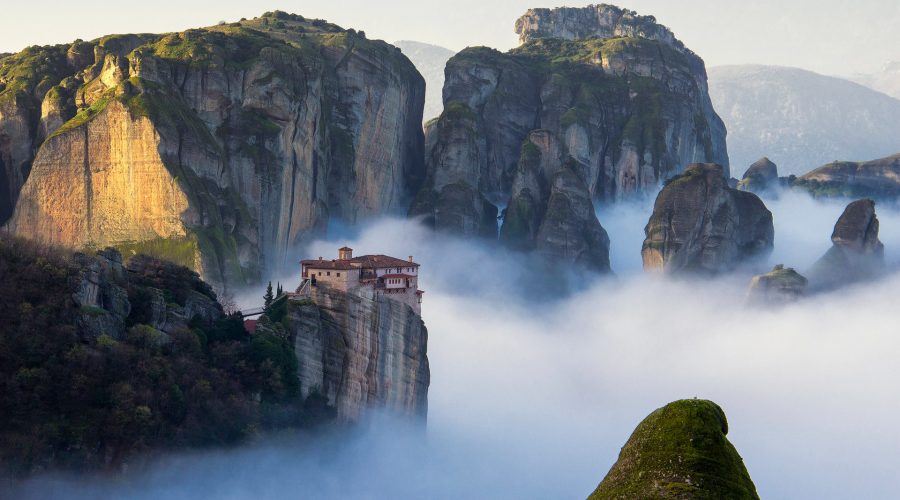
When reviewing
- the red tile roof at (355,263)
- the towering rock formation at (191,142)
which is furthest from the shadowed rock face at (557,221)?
the red tile roof at (355,263)

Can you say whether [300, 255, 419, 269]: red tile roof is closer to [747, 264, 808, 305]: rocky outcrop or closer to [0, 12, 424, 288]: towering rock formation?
[0, 12, 424, 288]: towering rock formation

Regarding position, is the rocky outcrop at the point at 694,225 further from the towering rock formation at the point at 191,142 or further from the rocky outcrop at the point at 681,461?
the rocky outcrop at the point at 681,461

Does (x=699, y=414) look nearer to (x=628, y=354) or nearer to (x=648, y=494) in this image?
(x=648, y=494)

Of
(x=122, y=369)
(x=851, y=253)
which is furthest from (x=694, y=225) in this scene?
(x=122, y=369)

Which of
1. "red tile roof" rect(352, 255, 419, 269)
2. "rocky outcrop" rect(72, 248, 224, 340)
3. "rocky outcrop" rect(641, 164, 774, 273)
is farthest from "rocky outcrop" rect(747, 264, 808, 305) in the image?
"rocky outcrop" rect(72, 248, 224, 340)

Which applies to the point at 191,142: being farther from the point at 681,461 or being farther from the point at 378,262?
the point at 681,461

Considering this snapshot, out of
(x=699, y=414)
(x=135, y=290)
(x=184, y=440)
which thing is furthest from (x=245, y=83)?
(x=699, y=414)
